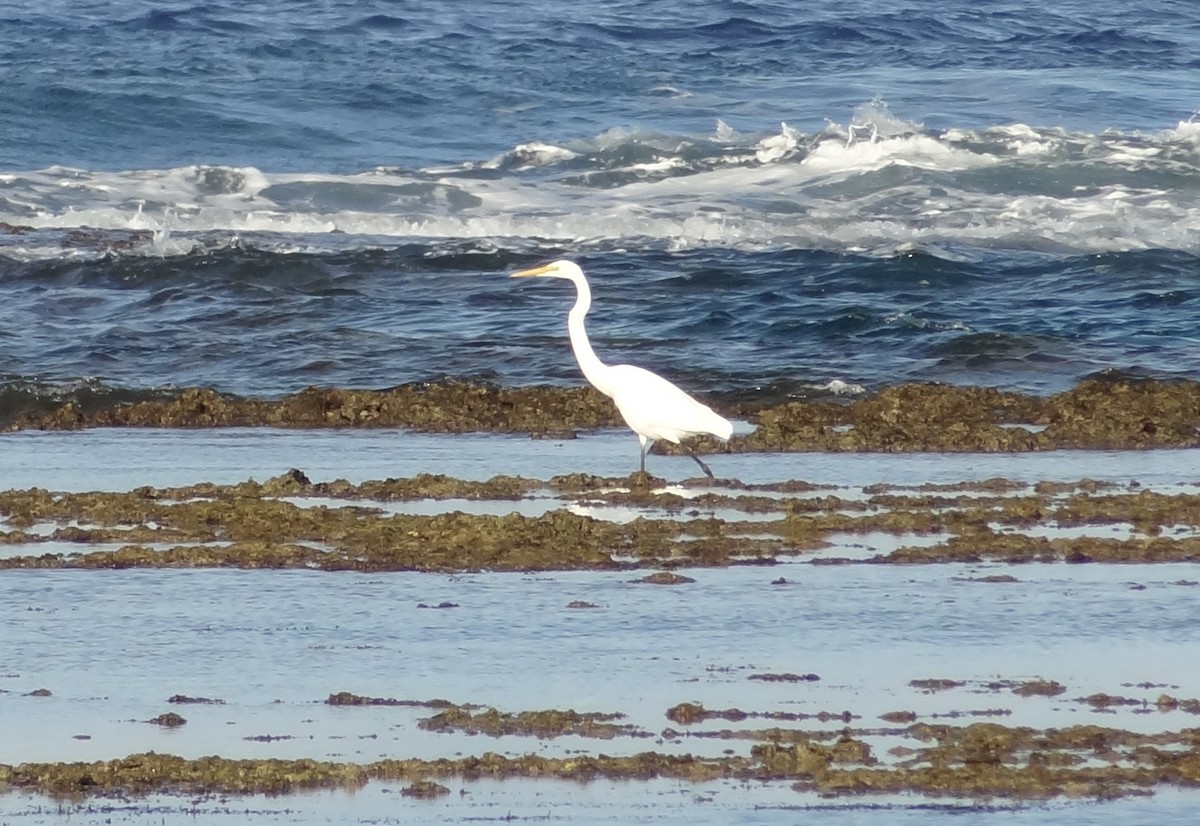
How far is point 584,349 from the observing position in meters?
10.8

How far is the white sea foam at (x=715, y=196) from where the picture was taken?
1984cm

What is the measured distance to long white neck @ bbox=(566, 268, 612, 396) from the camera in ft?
34.3

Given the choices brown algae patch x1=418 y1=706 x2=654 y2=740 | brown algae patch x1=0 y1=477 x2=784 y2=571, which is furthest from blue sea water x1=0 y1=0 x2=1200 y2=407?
brown algae patch x1=418 y1=706 x2=654 y2=740

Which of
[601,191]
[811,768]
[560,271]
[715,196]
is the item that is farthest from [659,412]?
[601,191]

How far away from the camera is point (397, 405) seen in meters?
11.7

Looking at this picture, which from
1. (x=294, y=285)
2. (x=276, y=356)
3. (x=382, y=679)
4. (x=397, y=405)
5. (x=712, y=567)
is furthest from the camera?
(x=294, y=285)

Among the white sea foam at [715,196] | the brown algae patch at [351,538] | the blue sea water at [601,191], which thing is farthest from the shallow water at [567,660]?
the white sea foam at [715,196]

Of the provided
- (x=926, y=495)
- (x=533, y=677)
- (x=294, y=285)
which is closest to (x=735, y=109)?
(x=294, y=285)

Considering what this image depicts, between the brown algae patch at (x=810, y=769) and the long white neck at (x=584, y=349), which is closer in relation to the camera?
the brown algae patch at (x=810, y=769)

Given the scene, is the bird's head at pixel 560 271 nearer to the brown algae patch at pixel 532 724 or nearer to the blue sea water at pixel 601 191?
the blue sea water at pixel 601 191

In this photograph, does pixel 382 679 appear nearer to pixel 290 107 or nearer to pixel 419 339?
pixel 419 339

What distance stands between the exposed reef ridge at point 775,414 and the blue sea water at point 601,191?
84 centimetres

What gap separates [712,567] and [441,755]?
2411 mm

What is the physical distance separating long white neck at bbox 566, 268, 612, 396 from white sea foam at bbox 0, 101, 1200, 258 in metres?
7.71
